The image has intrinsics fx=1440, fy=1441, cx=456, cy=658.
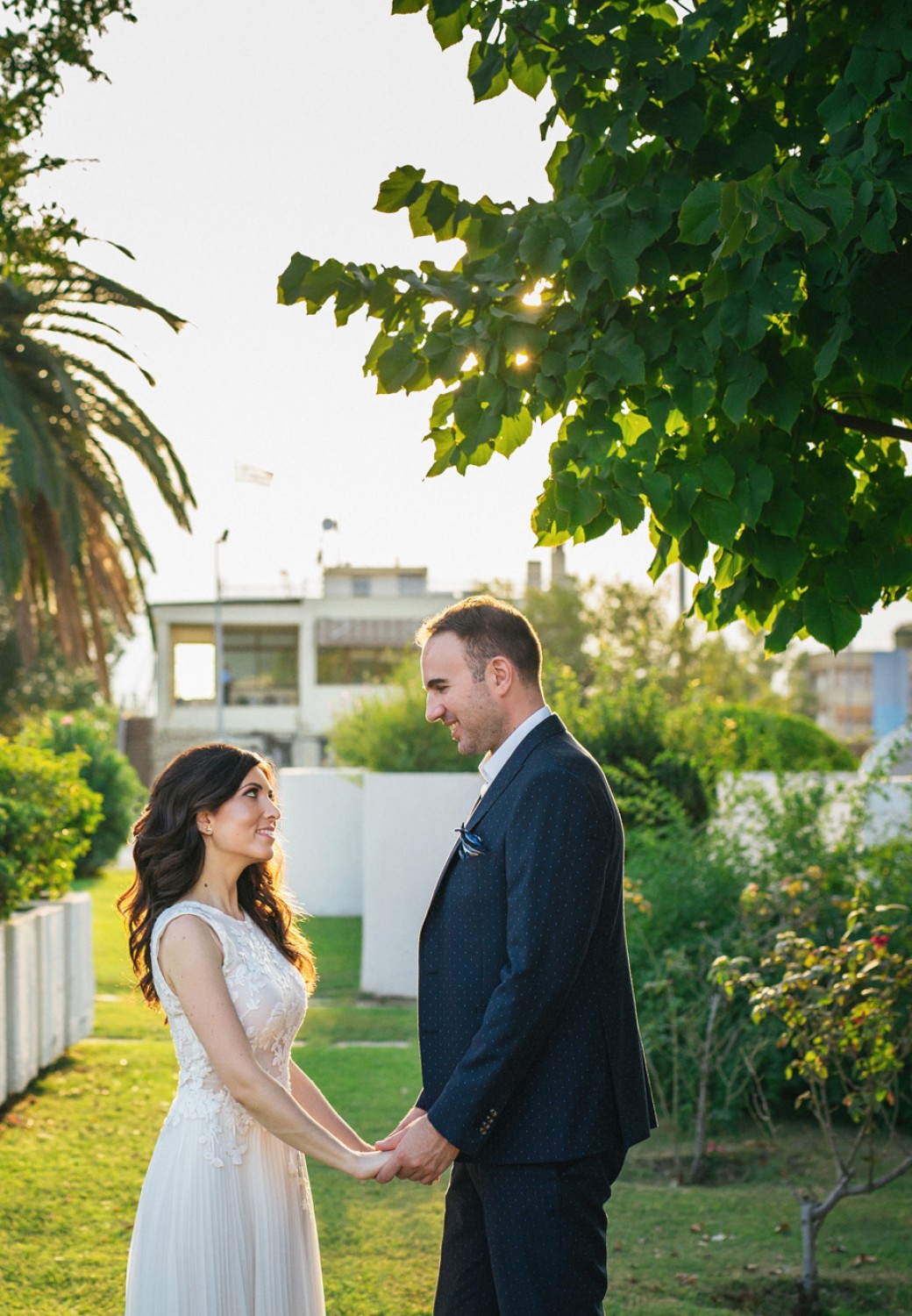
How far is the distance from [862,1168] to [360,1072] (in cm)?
328

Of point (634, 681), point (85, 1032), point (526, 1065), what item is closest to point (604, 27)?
point (526, 1065)

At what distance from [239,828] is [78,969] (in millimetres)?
6754

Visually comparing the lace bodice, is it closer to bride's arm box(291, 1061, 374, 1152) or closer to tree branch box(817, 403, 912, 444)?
bride's arm box(291, 1061, 374, 1152)

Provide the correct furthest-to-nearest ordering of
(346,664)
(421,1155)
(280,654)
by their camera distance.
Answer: (280,654) → (346,664) → (421,1155)

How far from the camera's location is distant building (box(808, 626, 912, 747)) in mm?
52781

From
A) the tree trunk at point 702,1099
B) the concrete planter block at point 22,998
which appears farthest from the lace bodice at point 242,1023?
the concrete planter block at point 22,998

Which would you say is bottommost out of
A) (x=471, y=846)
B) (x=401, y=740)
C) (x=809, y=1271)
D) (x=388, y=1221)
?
(x=388, y=1221)

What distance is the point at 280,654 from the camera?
61.8 m

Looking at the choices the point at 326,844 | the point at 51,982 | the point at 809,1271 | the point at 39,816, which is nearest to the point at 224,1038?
the point at 809,1271

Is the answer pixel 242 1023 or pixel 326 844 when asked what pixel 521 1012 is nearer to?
pixel 242 1023

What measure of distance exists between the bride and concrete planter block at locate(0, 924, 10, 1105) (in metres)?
4.64

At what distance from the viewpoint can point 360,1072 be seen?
9133mm

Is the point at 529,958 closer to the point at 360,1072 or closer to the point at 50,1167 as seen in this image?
the point at 50,1167

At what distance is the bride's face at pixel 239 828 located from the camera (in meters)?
3.52
